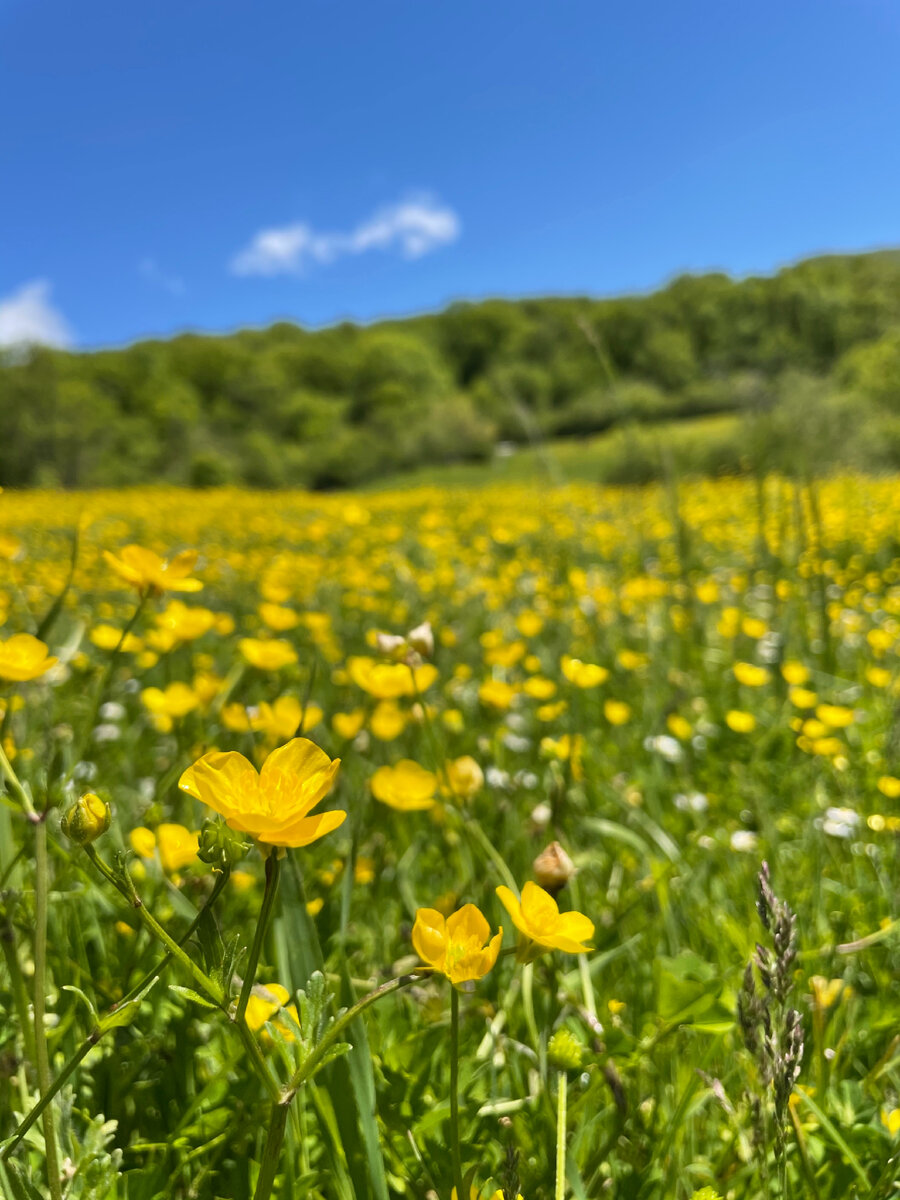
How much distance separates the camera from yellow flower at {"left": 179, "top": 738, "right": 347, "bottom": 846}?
35 cm

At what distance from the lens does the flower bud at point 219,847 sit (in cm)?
35

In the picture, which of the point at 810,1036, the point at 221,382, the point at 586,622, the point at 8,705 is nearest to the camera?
the point at 8,705

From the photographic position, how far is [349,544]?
4547 millimetres

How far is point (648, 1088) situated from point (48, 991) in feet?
1.86

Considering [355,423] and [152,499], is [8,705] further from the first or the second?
[355,423]

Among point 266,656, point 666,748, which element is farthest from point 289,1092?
point 666,748

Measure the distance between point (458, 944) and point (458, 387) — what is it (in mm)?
43017

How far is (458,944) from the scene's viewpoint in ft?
1.35

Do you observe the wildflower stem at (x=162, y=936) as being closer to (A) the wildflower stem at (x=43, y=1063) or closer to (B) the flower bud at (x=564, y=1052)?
(A) the wildflower stem at (x=43, y=1063)

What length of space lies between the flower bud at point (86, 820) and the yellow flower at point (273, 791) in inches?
2.3

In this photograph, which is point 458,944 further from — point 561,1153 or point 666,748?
point 666,748

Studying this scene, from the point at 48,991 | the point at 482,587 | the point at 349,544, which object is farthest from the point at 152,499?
the point at 48,991

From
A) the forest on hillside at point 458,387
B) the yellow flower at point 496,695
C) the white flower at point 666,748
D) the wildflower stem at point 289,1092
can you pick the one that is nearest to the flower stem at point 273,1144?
the wildflower stem at point 289,1092

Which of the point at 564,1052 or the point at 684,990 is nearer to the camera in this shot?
the point at 564,1052
